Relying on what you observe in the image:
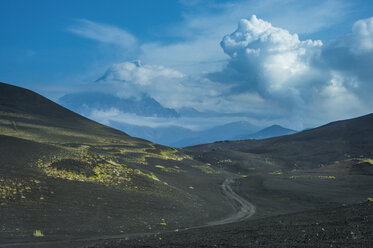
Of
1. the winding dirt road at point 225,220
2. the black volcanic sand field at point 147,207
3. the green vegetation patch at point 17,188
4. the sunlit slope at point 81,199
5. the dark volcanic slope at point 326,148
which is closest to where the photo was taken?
the black volcanic sand field at point 147,207

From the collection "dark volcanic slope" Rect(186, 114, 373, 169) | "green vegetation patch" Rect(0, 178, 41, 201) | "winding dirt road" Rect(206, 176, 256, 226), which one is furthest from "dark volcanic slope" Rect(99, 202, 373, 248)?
"dark volcanic slope" Rect(186, 114, 373, 169)

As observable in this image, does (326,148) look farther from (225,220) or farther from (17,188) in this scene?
(17,188)

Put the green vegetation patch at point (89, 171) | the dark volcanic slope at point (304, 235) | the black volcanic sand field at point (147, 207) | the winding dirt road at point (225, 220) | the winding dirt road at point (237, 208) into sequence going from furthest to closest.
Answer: the green vegetation patch at point (89, 171), the winding dirt road at point (237, 208), the winding dirt road at point (225, 220), the black volcanic sand field at point (147, 207), the dark volcanic slope at point (304, 235)

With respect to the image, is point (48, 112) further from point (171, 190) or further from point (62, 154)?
point (171, 190)

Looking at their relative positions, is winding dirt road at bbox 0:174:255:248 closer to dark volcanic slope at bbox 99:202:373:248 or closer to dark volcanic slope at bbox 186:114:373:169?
dark volcanic slope at bbox 99:202:373:248

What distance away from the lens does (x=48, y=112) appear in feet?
500

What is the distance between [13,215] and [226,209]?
1135 inches

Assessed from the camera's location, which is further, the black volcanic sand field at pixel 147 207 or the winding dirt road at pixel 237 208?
the winding dirt road at pixel 237 208

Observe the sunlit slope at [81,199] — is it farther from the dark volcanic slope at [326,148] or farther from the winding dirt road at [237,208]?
the dark volcanic slope at [326,148]

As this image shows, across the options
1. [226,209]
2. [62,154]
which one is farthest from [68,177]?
[226,209]

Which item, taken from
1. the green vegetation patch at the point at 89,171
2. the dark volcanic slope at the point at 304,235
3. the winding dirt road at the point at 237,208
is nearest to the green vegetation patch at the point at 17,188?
the green vegetation patch at the point at 89,171

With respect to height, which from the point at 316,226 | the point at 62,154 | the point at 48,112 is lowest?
the point at 316,226

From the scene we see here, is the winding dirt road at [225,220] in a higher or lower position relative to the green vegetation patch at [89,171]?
lower

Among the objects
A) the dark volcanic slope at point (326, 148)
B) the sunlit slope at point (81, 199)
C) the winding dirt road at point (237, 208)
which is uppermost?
the dark volcanic slope at point (326, 148)
